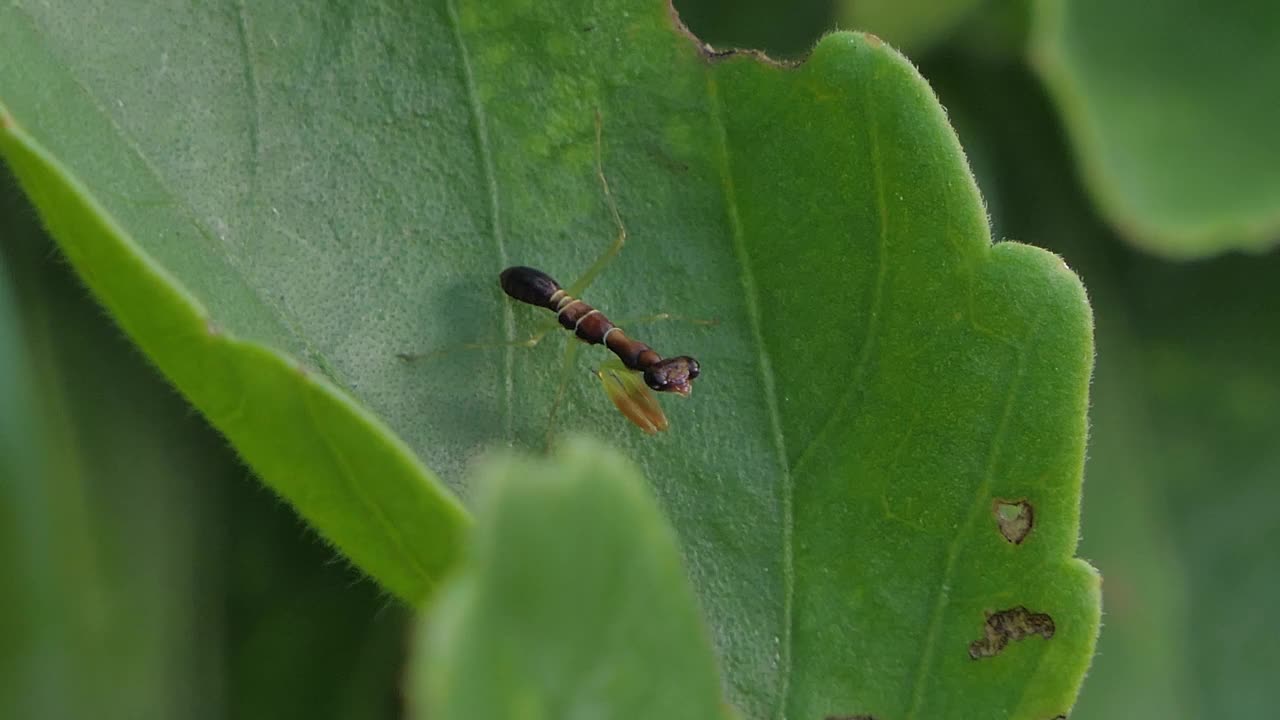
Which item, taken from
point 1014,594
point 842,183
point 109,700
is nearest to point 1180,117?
point 842,183

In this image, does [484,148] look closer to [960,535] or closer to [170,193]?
[170,193]

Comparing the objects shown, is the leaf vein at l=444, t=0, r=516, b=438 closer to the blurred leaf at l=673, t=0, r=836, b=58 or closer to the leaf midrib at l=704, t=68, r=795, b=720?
the leaf midrib at l=704, t=68, r=795, b=720

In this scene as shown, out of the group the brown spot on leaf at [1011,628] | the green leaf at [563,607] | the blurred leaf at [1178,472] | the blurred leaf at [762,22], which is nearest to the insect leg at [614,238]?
the blurred leaf at [762,22]

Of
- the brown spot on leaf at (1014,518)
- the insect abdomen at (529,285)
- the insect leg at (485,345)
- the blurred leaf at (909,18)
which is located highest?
the blurred leaf at (909,18)

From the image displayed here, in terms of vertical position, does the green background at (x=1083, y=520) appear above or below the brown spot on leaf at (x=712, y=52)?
below

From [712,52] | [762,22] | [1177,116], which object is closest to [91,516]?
[712,52]

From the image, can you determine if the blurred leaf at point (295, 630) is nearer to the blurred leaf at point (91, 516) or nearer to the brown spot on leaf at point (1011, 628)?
the blurred leaf at point (91, 516)

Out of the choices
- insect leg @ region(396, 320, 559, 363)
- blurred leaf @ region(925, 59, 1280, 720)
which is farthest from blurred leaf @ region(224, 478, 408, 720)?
blurred leaf @ region(925, 59, 1280, 720)
